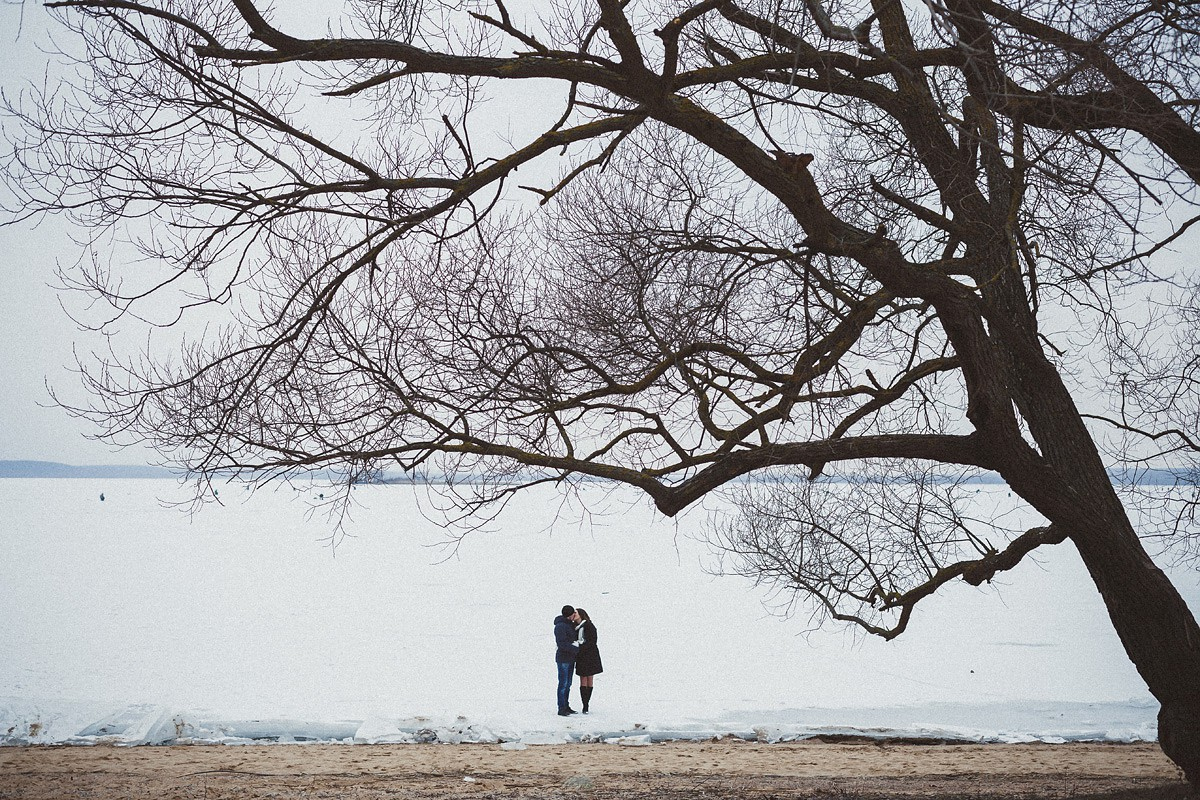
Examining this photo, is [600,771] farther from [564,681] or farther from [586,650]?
[564,681]

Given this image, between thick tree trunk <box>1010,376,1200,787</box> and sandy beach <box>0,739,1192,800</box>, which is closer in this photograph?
thick tree trunk <box>1010,376,1200,787</box>

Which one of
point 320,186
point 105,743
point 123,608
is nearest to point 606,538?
point 123,608

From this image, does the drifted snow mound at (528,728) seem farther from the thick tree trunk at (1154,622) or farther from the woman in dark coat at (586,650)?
the thick tree trunk at (1154,622)

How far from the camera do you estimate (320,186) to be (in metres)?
5.74

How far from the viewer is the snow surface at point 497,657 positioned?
16.2 m

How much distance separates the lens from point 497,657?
22344 millimetres

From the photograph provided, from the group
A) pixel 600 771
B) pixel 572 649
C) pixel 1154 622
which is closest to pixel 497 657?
pixel 572 649

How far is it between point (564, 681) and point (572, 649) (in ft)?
2.42

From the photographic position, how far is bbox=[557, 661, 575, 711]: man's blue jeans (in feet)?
52.5

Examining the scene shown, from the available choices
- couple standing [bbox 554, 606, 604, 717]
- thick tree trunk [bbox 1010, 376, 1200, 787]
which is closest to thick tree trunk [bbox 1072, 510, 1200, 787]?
thick tree trunk [bbox 1010, 376, 1200, 787]

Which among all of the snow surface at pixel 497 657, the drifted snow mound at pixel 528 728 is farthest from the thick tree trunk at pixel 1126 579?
the drifted snow mound at pixel 528 728

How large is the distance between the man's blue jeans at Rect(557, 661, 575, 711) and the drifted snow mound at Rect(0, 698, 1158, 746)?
30 centimetres

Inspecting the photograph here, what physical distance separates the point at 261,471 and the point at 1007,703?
16980 millimetres

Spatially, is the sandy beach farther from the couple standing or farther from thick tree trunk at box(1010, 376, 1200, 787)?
the couple standing
